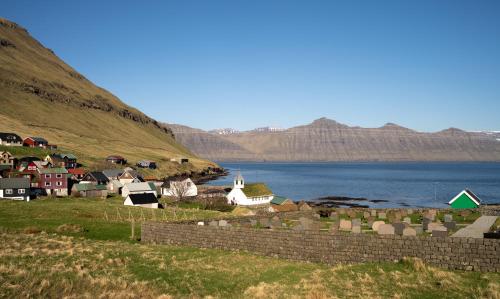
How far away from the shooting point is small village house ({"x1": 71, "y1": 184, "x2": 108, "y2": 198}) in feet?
283

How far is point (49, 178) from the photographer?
89375mm

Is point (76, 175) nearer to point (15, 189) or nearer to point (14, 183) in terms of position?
point (14, 183)

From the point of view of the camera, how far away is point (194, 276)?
20641 millimetres

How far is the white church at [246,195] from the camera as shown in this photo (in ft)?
259

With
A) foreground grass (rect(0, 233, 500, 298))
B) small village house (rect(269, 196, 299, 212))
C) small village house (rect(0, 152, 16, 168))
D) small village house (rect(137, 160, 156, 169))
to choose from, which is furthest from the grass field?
small village house (rect(137, 160, 156, 169))

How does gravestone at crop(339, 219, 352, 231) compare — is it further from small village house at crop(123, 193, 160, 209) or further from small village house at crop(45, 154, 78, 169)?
small village house at crop(45, 154, 78, 169)

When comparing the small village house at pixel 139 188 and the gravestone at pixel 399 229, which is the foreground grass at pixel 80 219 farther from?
the small village house at pixel 139 188

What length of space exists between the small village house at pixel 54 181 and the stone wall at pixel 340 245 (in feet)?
217

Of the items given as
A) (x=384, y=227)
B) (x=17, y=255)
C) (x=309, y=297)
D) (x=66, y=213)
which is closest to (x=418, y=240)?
(x=384, y=227)

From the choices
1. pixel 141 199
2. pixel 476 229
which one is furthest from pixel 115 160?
pixel 476 229

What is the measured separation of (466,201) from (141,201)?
152 feet

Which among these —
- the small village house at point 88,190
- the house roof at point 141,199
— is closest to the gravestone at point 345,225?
the house roof at point 141,199

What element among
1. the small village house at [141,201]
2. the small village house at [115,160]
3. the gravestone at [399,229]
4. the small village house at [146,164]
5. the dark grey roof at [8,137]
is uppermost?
the dark grey roof at [8,137]

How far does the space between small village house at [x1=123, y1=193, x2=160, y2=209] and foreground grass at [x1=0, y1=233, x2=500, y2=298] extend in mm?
41896
